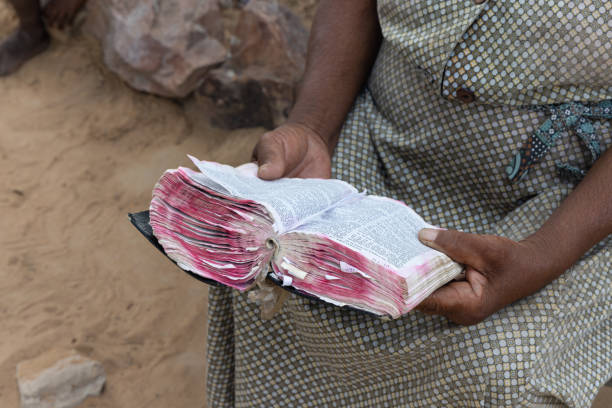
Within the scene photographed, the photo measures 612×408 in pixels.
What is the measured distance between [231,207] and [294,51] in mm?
1728

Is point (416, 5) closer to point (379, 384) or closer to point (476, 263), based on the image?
point (476, 263)

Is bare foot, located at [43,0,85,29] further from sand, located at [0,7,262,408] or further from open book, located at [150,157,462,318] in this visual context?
open book, located at [150,157,462,318]

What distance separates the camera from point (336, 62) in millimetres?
1313

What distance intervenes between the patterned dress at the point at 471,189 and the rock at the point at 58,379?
589 mm

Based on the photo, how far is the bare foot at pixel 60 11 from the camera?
2.79m

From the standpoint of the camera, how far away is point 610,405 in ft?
5.11

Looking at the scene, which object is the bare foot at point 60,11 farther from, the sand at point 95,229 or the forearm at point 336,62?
the forearm at point 336,62

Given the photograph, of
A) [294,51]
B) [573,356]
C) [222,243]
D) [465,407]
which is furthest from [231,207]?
[294,51]

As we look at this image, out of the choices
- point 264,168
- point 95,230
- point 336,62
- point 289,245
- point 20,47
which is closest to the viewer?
point 289,245

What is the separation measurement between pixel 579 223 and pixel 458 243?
10.0 inches

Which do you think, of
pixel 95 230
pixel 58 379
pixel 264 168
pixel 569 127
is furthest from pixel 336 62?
pixel 95 230

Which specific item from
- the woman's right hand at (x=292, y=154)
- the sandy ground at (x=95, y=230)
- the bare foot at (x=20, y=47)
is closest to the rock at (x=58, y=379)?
the sandy ground at (x=95, y=230)

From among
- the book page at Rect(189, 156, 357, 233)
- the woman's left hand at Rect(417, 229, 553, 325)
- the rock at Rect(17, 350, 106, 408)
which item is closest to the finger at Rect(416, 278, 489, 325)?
the woman's left hand at Rect(417, 229, 553, 325)

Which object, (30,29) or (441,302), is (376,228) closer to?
(441,302)
